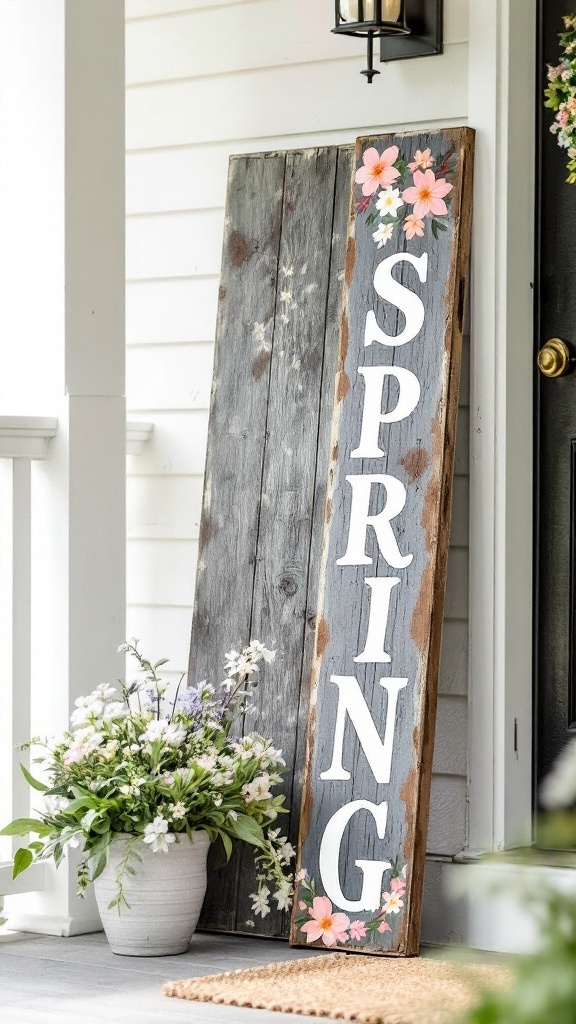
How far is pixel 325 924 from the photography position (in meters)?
2.93

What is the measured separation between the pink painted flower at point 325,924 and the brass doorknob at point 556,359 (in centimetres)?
125

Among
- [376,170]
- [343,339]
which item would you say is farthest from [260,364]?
[376,170]

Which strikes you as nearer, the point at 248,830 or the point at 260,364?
the point at 248,830

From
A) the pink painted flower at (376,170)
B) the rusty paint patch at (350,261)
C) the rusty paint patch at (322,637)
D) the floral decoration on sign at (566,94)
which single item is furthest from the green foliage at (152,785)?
the floral decoration on sign at (566,94)

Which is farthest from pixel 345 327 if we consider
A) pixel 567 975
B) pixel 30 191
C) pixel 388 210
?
pixel 567 975

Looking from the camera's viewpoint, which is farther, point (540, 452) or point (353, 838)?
point (540, 452)

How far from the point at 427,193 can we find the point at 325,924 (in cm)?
159

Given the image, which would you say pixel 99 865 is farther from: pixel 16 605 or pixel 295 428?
pixel 295 428

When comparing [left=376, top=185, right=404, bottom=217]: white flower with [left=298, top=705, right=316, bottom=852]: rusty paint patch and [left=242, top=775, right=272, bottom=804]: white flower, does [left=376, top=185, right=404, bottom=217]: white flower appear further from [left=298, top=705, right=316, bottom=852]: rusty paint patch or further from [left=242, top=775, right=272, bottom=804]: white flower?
[left=242, top=775, right=272, bottom=804]: white flower

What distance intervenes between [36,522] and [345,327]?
830 millimetres

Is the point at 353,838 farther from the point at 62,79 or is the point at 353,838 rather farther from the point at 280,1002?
the point at 62,79

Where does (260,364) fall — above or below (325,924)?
above

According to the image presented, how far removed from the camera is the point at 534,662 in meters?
3.16

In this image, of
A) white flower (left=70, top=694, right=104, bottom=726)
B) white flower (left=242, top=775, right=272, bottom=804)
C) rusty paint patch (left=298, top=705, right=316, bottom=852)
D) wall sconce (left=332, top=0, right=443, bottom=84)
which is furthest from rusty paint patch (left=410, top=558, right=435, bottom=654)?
wall sconce (left=332, top=0, right=443, bottom=84)
